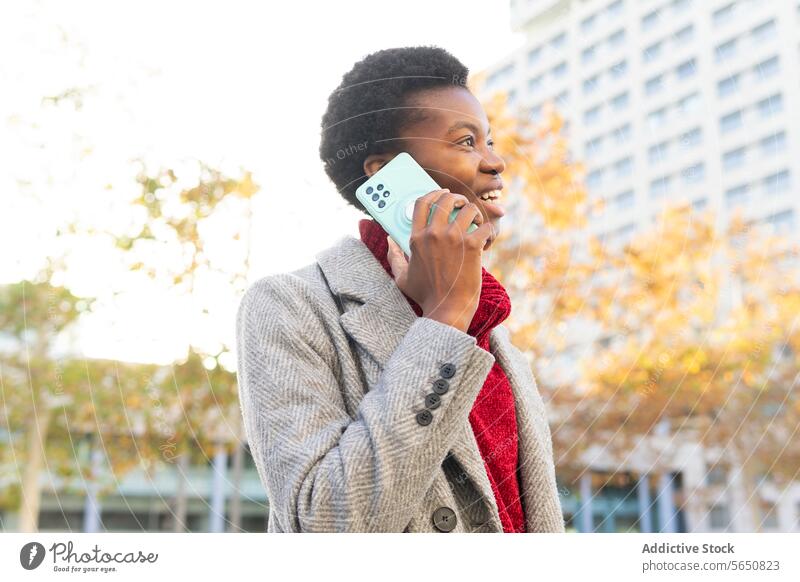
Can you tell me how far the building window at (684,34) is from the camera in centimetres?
398

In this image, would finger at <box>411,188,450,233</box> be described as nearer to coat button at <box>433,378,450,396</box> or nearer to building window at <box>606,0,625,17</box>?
coat button at <box>433,378,450,396</box>

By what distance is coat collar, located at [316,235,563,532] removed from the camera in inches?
55.5

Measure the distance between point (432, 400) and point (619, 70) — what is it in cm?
280

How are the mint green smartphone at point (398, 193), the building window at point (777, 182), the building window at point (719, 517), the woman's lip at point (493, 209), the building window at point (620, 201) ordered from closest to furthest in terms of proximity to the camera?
the mint green smartphone at point (398, 193) → the woman's lip at point (493, 209) → the building window at point (777, 182) → the building window at point (620, 201) → the building window at point (719, 517)

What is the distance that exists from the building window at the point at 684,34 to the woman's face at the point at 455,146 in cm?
267

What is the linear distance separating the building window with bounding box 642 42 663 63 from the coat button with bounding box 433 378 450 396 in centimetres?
356

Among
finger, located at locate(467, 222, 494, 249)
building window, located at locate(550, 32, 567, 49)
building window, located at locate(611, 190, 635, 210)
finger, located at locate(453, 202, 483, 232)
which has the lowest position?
building window, located at locate(611, 190, 635, 210)

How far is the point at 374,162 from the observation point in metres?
1.72

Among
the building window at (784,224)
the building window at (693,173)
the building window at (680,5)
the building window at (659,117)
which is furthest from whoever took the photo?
the building window at (784,224)

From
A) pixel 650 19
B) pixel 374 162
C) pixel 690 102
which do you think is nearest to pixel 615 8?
pixel 650 19

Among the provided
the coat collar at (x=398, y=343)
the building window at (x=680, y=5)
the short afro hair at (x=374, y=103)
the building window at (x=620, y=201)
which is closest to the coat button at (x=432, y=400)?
the coat collar at (x=398, y=343)

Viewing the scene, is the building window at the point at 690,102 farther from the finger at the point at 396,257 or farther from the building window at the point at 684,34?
the finger at the point at 396,257

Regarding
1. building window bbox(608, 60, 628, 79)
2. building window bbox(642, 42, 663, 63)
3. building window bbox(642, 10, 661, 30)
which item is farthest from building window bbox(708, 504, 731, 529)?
building window bbox(608, 60, 628, 79)
